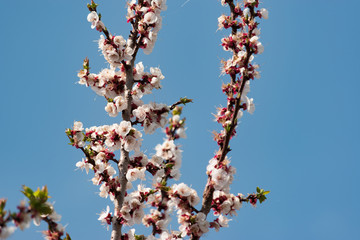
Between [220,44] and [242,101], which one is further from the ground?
[220,44]

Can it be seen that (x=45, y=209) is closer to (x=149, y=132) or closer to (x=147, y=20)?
(x=149, y=132)

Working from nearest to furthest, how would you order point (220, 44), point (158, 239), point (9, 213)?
point (9, 213) → point (158, 239) → point (220, 44)

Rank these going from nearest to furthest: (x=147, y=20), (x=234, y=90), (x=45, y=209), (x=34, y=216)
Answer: (x=34, y=216) → (x=45, y=209) → (x=234, y=90) → (x=147, y=20)

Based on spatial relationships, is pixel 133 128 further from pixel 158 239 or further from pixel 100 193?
pixel 158 239

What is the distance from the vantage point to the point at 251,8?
700 centimetres

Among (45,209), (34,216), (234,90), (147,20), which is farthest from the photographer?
(147,20)

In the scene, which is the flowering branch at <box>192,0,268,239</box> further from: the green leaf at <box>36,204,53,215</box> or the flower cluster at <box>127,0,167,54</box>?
the green leaf at <box>36,204,53,215</box>

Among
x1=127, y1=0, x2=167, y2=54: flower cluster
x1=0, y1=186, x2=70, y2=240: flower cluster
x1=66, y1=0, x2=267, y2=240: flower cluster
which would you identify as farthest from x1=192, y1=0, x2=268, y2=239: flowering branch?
x1=0, y1=186, x2=70, y2=240: flower cluster

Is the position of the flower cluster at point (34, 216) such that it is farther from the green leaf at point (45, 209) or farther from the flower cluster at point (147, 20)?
the flower cluster at point (147, 20)

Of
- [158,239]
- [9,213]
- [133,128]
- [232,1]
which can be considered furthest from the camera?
[232,1]

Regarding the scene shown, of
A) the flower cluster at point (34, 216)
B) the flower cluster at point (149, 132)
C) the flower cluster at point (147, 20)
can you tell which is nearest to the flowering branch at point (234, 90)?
the flower cluster at point (149, 132)

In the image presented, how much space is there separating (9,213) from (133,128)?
2922 millimetres

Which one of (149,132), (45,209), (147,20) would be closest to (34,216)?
(45,209)

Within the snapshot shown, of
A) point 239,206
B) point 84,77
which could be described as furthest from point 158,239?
point 84,77
